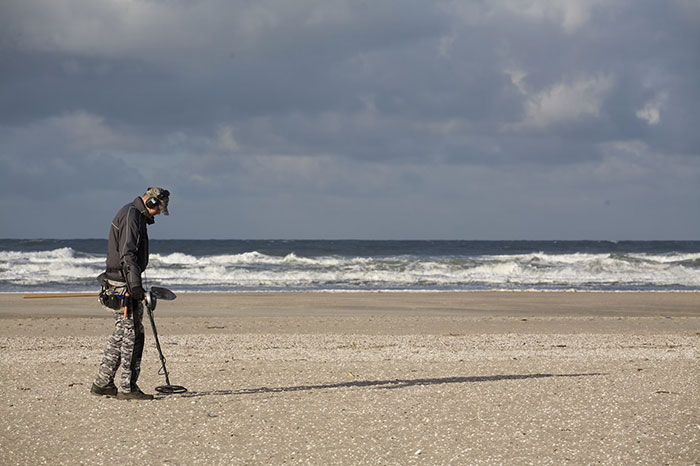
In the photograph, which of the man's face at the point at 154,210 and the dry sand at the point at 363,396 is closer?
the dry sand at the point at 363,396

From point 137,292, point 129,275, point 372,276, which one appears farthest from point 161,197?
point 372,276

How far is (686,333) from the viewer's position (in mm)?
13836

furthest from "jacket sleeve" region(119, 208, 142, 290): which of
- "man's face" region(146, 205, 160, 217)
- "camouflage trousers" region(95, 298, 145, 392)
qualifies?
"camouflage trousers" region(95, 298, 145, 392)

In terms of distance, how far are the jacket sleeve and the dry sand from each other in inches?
46.2

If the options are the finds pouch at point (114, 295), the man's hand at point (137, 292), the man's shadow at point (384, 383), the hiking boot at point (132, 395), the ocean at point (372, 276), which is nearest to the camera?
the man's hand at point (137, 292)

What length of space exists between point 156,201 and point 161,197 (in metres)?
0.06

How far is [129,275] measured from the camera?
6551 millimetres

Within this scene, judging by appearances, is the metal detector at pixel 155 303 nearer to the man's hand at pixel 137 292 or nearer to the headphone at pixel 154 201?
the man's hand at pixel 137 292

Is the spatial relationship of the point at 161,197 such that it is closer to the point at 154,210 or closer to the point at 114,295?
the point at 154,210

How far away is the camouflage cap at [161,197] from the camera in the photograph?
266 inches

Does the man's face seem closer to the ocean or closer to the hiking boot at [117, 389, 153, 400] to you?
the hiking boot at [117, 389, 153, 400]

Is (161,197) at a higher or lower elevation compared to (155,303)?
higher

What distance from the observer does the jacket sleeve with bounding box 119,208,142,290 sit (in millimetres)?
6539

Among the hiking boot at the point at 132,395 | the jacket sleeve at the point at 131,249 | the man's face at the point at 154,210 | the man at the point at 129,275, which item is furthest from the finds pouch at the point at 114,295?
the hiking boot at the point at 132,395
